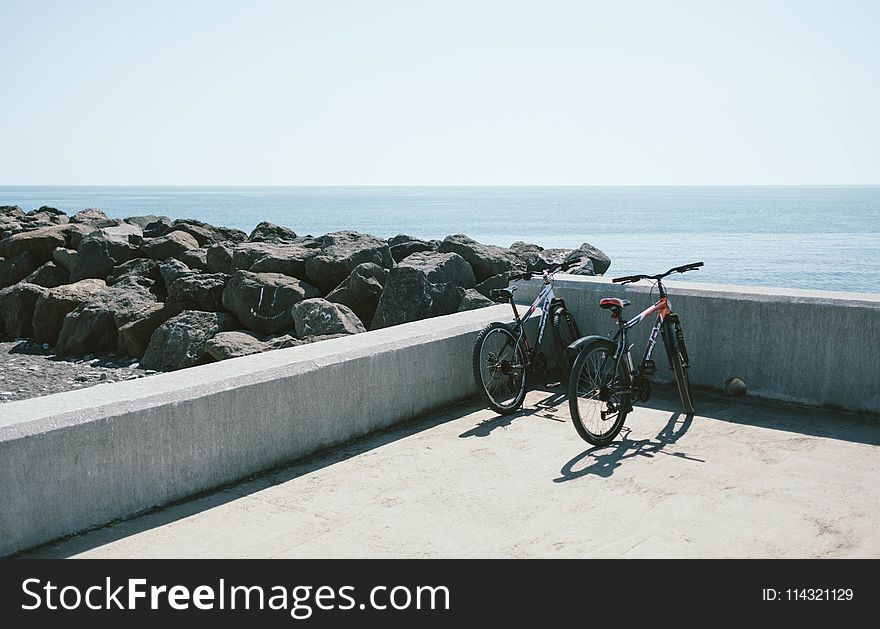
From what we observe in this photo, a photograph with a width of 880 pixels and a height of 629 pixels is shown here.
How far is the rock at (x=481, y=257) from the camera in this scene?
16516 millimetres

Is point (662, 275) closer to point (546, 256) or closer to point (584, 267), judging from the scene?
point (584, 267)

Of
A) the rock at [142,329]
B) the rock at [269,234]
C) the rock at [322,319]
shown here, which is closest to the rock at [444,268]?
the rock at [322,319]

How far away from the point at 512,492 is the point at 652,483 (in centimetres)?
85

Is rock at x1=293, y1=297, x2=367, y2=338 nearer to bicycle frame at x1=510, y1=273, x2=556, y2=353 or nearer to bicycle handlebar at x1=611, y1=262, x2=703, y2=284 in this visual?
bicycle frame at x1=510, y1=273, x2=556, y2=353

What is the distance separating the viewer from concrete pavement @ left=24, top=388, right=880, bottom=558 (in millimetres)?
4285

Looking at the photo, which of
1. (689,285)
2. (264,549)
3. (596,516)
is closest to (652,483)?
(596,516)

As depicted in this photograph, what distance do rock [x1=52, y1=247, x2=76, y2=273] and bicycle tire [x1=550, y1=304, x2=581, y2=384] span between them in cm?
1453

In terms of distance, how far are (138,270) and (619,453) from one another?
14.1 metres

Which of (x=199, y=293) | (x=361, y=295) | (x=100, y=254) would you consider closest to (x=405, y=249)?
(x=361, y=295)

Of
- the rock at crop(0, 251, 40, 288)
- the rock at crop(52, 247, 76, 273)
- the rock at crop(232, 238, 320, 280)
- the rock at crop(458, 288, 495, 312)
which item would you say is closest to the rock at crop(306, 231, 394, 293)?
the rock at crop(232, 238, 320, 280)

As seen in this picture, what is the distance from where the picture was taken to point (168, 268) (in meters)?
16.8

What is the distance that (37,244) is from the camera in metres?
21.5

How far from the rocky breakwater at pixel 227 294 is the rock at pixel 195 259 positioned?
21 mm
